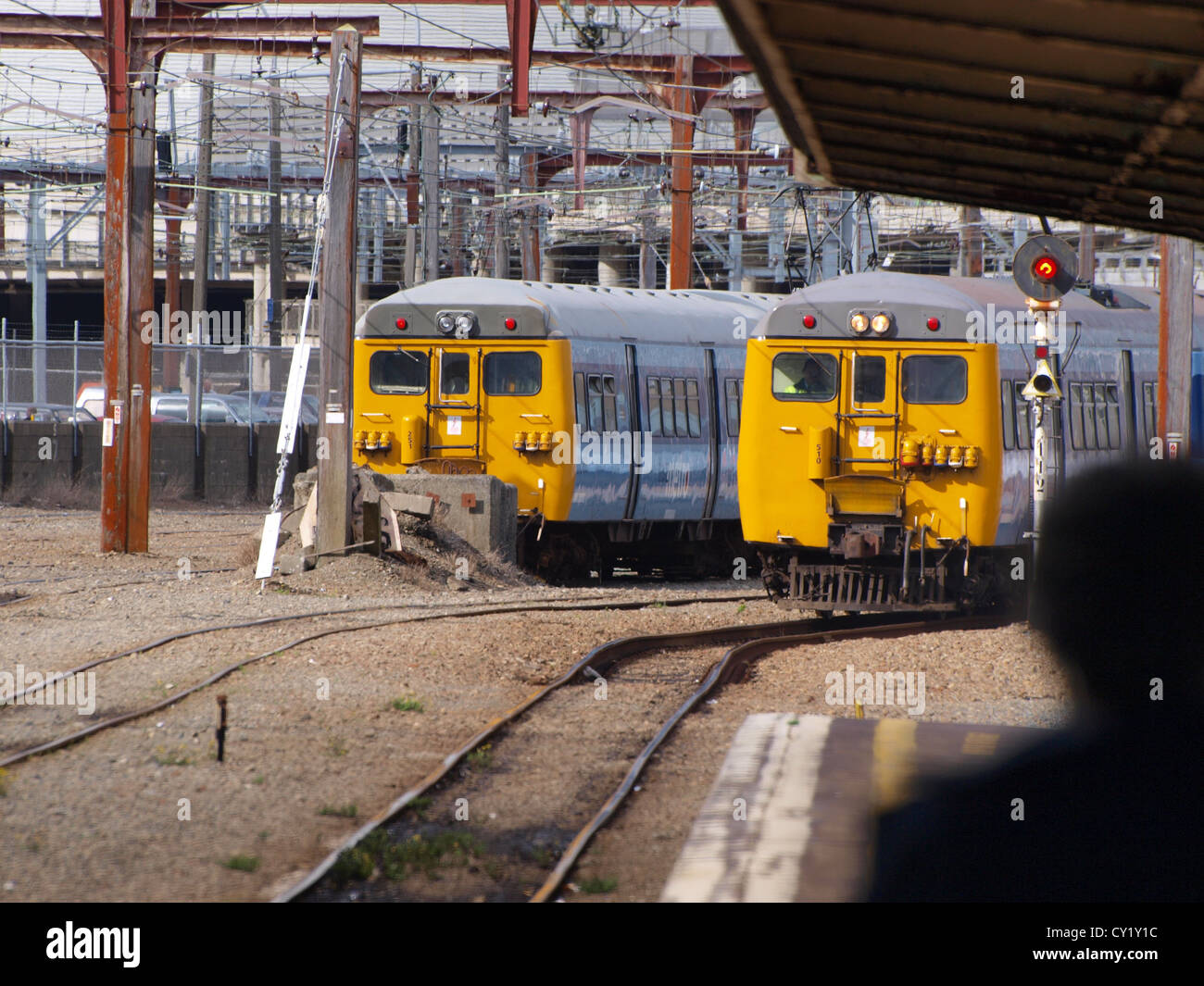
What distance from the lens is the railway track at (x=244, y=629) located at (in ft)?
28.8

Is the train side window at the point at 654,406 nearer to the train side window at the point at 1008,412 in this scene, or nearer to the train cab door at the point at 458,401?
the train cab door at the point at 458,401

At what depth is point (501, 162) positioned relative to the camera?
1366 inches

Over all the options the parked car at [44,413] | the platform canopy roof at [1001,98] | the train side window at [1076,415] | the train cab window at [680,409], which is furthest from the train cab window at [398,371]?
the parked car at [44,413]

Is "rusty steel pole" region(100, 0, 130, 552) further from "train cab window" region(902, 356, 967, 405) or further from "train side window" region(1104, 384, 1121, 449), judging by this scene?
"train side window" region(1104, 384, 1121, 449)

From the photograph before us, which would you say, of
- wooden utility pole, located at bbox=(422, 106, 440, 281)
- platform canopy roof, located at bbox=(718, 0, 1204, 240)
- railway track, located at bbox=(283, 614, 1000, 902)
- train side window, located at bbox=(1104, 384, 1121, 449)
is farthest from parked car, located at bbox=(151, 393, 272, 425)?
platform canopy roof, located at bbox=(718, 0, 1204, 240)

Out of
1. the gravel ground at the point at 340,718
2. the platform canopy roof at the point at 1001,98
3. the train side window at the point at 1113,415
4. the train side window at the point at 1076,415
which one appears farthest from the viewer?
the train side window at the point at 1113,415

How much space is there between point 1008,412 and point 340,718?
7760 mm

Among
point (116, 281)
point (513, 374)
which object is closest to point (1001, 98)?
point (513, 374)

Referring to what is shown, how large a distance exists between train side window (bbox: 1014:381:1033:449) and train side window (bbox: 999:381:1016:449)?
0.09 meters

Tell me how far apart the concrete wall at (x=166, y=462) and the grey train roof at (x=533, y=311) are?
10.2m

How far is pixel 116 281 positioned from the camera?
1903cm
